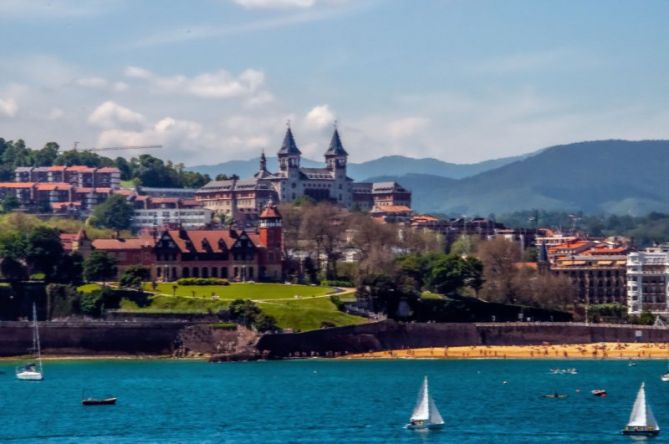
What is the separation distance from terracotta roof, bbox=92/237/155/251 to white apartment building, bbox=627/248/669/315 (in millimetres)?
51909

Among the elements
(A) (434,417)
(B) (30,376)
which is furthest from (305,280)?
(A) (434,417)

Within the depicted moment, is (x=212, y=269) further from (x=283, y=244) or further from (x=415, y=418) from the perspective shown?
(x=415, y=418)

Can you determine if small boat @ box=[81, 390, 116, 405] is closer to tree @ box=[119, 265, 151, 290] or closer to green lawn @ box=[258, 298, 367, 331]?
green lawn @ box=[258, 298, 367, 331]

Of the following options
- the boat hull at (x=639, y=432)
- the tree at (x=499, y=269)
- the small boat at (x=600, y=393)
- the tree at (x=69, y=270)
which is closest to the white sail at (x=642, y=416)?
the boat hull at (x=639, y=432)

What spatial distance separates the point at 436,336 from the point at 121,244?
129 feet

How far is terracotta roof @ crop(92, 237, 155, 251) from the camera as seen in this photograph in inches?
6885

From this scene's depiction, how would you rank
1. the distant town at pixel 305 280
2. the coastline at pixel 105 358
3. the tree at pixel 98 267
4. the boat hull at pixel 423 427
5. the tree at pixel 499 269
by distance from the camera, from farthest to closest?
the tree at pixel 499 269
the tree at pixel 98 267
the distant town at pixel 305 280
the coastline at pixel 105 358
the boat hull at pixel 423 427

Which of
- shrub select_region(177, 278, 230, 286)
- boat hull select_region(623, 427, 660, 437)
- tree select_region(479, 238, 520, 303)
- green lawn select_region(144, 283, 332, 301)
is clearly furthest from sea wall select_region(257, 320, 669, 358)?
boat hull select_region(623, 427, 660, 437)

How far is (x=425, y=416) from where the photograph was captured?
94625 millimetres

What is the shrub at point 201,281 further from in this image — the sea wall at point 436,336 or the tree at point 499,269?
the tree at point 499,269

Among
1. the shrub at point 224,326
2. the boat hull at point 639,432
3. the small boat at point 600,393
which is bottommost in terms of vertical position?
the boat hull at point 639,432

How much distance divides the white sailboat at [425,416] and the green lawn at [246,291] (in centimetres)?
6338

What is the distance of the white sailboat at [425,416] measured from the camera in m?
94.8

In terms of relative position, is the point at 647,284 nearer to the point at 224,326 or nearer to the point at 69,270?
the point at 224,326
